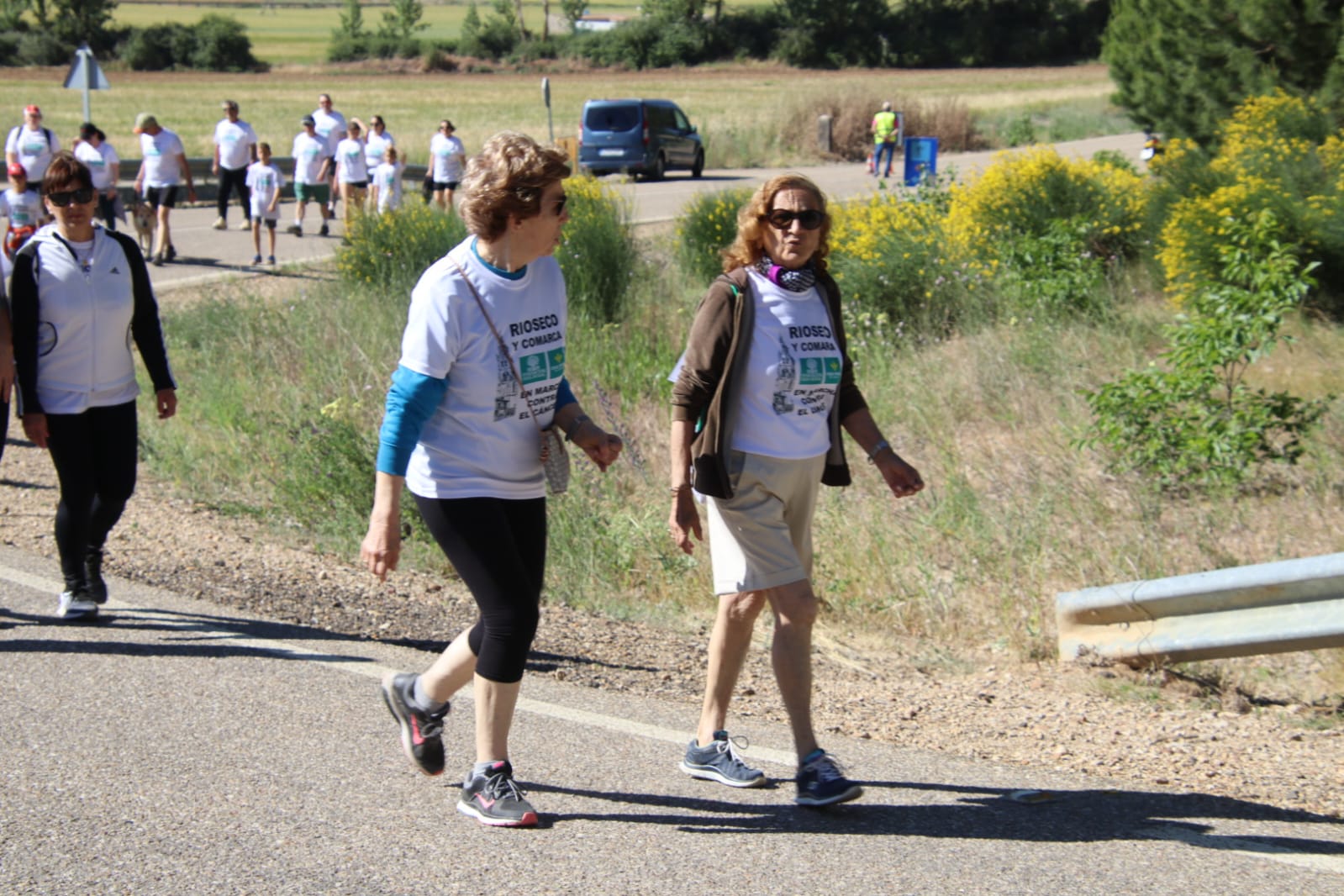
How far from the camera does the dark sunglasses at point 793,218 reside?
413cm

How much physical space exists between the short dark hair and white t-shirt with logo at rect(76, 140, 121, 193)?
11113 millimetres

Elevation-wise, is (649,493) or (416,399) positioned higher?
(416,399)

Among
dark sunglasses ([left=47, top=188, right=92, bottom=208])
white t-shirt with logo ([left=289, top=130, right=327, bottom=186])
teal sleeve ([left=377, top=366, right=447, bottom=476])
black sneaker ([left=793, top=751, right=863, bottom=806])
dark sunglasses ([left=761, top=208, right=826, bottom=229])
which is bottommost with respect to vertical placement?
black sneaker ([left=793, top=751, right=863, bottom=806])

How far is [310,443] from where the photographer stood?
28.5ft

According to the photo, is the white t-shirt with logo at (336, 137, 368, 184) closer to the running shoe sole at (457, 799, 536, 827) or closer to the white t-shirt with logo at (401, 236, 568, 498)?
the white t-shirt with logo at (401, 236, 568, 498)

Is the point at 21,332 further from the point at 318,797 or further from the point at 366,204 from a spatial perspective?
the point at 366,204

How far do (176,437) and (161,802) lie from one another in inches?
241

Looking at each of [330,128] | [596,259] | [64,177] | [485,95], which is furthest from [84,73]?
[485,95]

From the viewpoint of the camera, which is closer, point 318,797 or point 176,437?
point 318,797

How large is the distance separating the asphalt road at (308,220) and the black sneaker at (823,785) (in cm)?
1165

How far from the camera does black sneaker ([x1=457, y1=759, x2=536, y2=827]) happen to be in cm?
403

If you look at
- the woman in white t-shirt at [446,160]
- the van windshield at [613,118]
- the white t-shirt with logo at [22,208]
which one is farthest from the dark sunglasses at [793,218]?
the van windshield at [613,118]

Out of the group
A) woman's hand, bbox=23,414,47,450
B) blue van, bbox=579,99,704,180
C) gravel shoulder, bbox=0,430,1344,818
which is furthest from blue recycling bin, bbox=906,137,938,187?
woman's hand, bbox=23,414,47,450

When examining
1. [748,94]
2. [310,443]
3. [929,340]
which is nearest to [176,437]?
[310,443]
